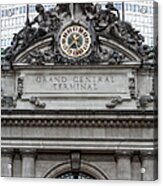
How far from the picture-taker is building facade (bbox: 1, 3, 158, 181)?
22.8 ft

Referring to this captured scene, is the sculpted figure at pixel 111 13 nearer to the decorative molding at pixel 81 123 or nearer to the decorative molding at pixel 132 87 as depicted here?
the decorative molding at pixel 132 87

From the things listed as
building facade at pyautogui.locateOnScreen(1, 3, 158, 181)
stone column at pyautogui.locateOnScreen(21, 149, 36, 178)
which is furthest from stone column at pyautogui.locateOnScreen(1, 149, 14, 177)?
stone column at pyautogui.locateOnScreen(21, 149, 36, 178)

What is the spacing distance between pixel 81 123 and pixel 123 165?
48 cm

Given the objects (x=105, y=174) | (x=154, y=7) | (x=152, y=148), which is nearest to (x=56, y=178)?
(x=105, y=174)

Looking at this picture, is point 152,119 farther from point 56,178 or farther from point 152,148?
point 56,178

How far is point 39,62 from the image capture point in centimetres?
714

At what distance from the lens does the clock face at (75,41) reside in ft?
23.2

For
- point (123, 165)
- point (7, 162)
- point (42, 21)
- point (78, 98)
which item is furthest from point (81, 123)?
point (42, 21)

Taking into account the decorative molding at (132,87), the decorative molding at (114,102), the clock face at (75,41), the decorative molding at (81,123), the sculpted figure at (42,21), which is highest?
the sculpted figure at (42,21)

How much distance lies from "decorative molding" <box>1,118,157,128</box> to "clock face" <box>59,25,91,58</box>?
545mm

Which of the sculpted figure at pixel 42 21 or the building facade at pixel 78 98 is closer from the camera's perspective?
the building facade at pixel 78 98

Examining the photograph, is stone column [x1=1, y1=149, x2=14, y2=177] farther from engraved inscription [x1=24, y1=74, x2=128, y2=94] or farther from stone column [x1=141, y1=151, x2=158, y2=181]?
stone column [x1=141, y1=151, x2=158, y2=181]

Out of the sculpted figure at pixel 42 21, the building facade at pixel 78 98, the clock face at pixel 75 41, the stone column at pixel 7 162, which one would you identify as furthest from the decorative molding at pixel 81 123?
the sculpted figure at pixel 42 21

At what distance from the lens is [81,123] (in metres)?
7.02
